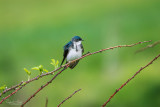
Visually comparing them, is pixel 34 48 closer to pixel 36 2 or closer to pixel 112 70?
pixel 112 70

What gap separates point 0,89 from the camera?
8.14 ft

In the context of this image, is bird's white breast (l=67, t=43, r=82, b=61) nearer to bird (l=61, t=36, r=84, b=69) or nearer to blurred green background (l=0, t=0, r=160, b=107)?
bird (l=61, t=36, r=84, b=69)

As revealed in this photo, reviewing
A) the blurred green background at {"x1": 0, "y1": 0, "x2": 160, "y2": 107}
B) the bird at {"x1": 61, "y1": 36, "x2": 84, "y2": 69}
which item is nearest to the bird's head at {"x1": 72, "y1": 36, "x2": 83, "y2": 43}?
the bird at {"x1": 61, "y1": 36, "x2": 84, "y2": 69}

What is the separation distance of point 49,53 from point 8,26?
9.75 metres

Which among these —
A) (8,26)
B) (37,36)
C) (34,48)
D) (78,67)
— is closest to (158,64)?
(78,67)

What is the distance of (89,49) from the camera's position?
15156 mm

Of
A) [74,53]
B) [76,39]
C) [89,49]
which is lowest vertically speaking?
[89,49]

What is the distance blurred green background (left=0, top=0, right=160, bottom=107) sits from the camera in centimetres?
1073

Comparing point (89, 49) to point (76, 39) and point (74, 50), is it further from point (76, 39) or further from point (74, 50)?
point (74, 50)

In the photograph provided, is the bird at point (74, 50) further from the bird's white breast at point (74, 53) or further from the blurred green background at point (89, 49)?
the blurred green background at point (89, 49)

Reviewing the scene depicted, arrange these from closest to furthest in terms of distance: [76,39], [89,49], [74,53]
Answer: [74,53]
[76,39]
[89,49]

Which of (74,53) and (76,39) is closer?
(74,53)

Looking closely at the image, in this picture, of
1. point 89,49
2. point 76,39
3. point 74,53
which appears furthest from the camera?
point 89,49

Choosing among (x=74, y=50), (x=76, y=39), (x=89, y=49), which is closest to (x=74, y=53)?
(x=74, y=50)
